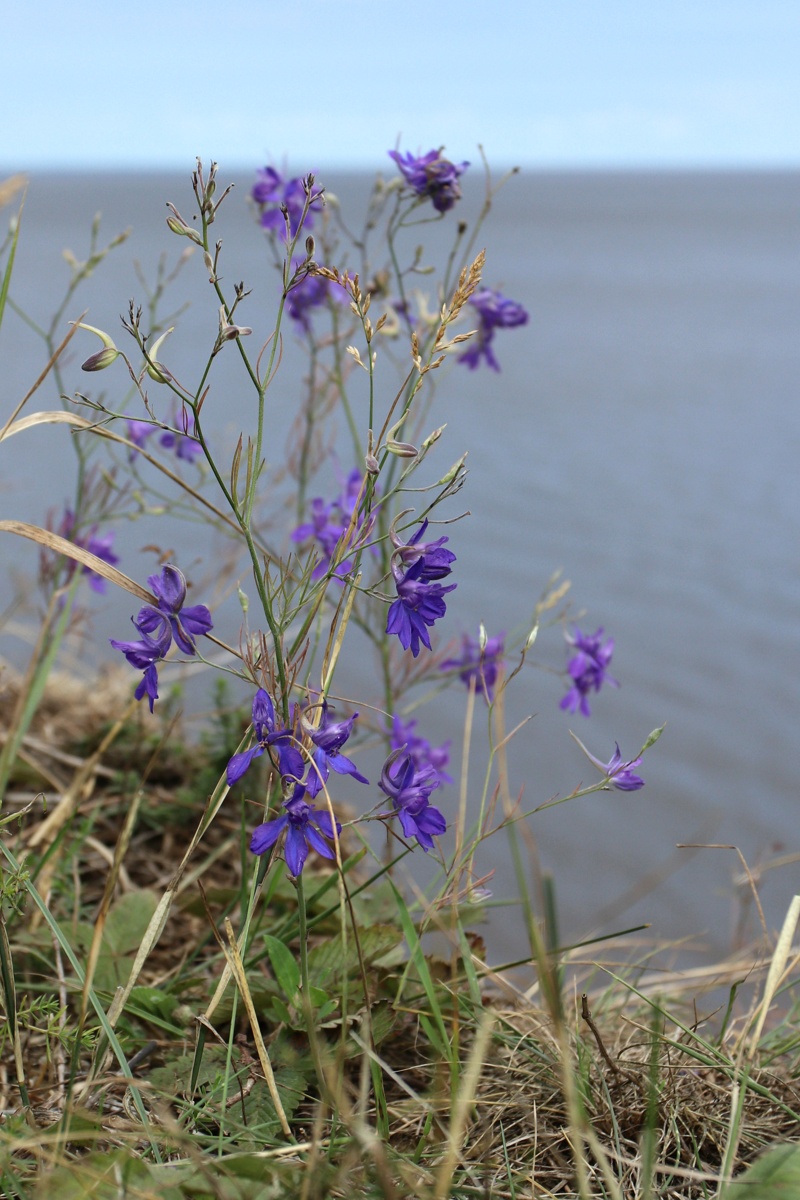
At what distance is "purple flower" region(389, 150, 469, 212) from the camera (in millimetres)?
2246

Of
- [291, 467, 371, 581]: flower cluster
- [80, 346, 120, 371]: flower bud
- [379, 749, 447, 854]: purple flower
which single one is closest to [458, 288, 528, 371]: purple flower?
[291, 467, 371, 581]: flower cluster

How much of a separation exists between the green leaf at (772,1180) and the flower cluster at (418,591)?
26.5 inches

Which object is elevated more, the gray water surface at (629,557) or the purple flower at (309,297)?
the purple flower at (309,297)

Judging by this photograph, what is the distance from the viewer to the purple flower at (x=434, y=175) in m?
2.25

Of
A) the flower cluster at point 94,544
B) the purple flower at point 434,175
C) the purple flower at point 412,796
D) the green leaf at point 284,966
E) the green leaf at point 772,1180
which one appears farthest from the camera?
the flower cluster at point 94,544

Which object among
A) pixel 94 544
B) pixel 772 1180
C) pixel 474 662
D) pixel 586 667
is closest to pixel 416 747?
pixel 474 662

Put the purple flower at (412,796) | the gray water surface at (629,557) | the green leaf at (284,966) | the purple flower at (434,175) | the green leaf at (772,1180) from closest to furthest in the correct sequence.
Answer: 1. the green leaf at (772,1180)
2. the purple flower at (412,796)
3. the green leaf at (284,966)
4. the purple flower at (434,175)
5. the gray water surface at (629,557)

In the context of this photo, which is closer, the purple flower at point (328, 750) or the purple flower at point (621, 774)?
the purple flower at point (328, 750)

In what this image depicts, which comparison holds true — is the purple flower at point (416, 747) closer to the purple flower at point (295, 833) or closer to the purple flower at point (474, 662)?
the purple flower at point (474, 662)

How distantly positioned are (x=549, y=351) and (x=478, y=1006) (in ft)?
34.8

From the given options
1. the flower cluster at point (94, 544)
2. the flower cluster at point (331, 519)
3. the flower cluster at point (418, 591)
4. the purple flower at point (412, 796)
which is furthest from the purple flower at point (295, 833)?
the flower cluster at point (94, 544)

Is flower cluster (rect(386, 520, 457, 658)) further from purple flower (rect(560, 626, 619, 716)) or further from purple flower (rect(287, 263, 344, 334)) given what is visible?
purple flower (rect(287, 263, 344, 334))

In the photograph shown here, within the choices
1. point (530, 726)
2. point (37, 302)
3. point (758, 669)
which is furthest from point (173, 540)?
point (37, 302)

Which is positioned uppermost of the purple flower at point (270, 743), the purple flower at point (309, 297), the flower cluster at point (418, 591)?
the purple flower at point (309, 297)
